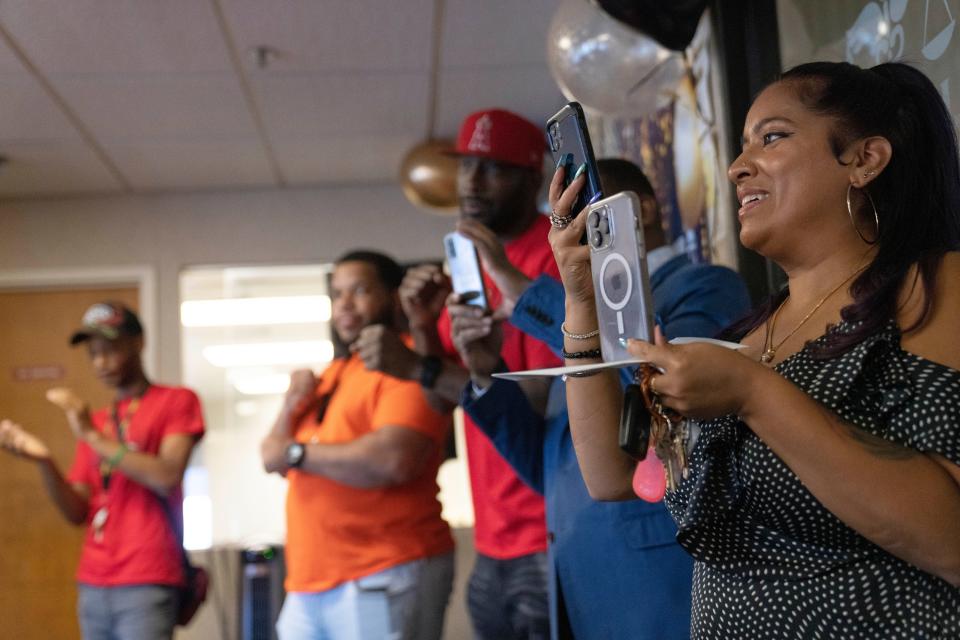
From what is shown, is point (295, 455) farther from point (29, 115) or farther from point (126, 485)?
point (29, 115)

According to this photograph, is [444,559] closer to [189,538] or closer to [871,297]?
[871,297]

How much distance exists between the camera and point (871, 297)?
0.96 m

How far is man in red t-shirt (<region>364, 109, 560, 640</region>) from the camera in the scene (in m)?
2.05

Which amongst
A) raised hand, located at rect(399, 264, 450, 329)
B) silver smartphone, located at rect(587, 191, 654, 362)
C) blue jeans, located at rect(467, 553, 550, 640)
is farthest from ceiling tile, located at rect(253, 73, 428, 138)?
silver smartphone, located at rect(587, 191, 654, 362)

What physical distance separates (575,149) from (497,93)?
3.16m

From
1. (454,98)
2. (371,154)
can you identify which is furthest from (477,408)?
(371,154)

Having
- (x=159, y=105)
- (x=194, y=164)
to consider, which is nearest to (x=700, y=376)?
(x=159, y=105)

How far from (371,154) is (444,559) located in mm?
2752

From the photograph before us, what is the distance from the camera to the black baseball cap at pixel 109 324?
3.15 m

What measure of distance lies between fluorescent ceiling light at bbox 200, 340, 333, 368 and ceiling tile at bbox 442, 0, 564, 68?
6.61 feet

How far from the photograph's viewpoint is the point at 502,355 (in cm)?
205

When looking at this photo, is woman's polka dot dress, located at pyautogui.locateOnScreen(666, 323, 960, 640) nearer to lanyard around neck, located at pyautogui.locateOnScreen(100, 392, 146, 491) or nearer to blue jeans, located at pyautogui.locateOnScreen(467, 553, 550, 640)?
blue jeans, located at pyautogui.locateOnScreen(467, 553, 550, 640)

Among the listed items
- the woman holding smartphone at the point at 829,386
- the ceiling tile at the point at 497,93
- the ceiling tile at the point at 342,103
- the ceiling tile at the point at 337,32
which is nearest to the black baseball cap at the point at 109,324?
the ceiling tile at the point at 337,32

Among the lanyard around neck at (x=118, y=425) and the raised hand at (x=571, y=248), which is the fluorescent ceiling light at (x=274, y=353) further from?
the raised hand at (x=571, y=248)
